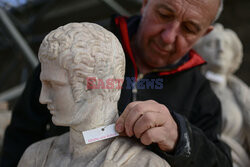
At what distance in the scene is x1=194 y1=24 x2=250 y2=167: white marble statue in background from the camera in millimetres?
2449

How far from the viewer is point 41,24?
13.5 feet

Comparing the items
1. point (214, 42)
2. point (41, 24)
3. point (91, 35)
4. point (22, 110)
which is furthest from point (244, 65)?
point (91, 35)

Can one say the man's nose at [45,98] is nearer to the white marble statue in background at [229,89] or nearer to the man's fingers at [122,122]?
the man's fingers at [122,122]

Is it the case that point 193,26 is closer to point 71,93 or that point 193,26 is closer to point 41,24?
point 71,93

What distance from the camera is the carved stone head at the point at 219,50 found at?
2.74m

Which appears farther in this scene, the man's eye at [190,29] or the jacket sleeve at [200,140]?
the man's eye at [190,29]

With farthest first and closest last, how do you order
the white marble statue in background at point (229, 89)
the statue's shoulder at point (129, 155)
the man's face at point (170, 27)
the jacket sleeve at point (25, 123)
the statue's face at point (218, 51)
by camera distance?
A: the statue's face at point (218, 51) < the white marble statue in background at point (229, 89) < the jacket sleeve at point (25, 123) < the man's face at point (170, 27) < the statue's shoulder at point (129, 155)

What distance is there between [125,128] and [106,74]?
20 cm

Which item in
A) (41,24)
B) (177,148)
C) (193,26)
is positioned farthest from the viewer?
(41,24)

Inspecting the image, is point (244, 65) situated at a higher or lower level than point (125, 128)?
lower

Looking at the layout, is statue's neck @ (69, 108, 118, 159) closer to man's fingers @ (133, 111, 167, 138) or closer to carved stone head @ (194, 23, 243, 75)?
man's fingers @ (133, 111, 167, 138)

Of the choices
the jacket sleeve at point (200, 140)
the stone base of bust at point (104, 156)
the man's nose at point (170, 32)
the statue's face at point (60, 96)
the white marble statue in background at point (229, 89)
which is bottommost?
the white marble statue in background at point (229, 89)

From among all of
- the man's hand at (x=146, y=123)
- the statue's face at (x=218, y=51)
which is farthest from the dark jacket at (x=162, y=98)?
the statue's face at (x=218, y=51)

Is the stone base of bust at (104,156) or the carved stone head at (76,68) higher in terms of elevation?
the carved stone head at (76,68)
